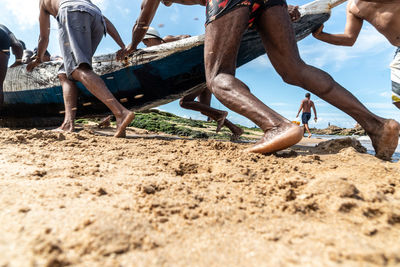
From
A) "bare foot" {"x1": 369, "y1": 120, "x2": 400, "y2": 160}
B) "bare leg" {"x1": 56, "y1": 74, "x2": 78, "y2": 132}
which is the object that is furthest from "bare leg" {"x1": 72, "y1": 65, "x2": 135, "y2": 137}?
"bare foot" {"x1": 369, "y1": 120, "x2": 400, "y2": 160}

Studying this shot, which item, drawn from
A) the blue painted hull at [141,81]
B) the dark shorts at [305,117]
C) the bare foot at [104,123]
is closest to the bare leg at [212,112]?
the blue painted hull at [141,81]

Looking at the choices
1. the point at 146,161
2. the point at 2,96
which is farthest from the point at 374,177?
the point at 2,96

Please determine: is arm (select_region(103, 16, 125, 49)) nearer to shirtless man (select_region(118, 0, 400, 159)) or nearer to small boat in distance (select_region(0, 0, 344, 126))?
small boat in distance (select_region(0, 0, 344, 126))

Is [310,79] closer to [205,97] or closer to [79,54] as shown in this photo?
[205,97]

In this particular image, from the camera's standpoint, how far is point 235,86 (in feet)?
5.78

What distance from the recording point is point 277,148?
1583 mm

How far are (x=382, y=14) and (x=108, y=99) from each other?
9.89 feet

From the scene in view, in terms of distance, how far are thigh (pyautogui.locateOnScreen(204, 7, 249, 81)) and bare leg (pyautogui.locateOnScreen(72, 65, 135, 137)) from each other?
1.18m

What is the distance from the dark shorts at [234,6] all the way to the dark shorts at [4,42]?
4721mm

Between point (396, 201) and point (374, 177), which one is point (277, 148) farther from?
point (396, 201)

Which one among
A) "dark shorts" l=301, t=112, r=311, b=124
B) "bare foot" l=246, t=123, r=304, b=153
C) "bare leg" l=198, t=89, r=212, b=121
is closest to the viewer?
"bare foot" l=246, t=123, r=304, b=153

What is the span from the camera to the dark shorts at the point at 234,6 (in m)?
1.75

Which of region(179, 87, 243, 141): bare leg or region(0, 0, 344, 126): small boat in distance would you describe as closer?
region(0, 0, 344, 126): small boat in distance

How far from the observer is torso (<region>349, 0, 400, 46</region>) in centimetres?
228
